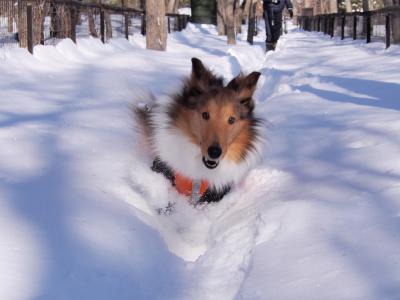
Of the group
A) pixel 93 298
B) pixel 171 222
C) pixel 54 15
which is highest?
pixel 54 15

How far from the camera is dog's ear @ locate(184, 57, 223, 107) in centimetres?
425

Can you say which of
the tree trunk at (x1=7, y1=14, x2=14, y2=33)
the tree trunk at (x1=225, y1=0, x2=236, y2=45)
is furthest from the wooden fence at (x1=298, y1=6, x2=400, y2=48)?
the tree trunk at (x1=7, y1=14, x2=14, y2=33)

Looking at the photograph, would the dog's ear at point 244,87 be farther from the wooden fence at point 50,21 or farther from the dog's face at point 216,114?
the wooden fence at point 50,21

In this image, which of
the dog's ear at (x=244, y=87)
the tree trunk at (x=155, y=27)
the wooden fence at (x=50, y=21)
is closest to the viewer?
the dog's ear at (x=244, y=87)

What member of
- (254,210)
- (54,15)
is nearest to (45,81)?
(54,15)

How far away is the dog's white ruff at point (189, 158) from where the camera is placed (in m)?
4.37

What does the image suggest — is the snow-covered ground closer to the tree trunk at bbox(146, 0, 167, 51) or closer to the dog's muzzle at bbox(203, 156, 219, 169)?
the dog's muzzle at bbox(203, 156, 219, 169)

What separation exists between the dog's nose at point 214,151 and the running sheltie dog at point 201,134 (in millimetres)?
192

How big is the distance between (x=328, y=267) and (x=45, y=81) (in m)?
6.61

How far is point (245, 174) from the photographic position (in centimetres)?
455

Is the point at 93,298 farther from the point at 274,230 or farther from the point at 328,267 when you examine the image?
the point at 274,230

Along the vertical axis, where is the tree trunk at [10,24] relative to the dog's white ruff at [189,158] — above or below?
above

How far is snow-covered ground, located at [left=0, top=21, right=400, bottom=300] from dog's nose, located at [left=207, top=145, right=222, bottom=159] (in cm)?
45

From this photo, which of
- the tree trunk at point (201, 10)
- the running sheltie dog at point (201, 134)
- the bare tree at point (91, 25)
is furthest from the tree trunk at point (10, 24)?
the tree trunk at point (201, 10)
